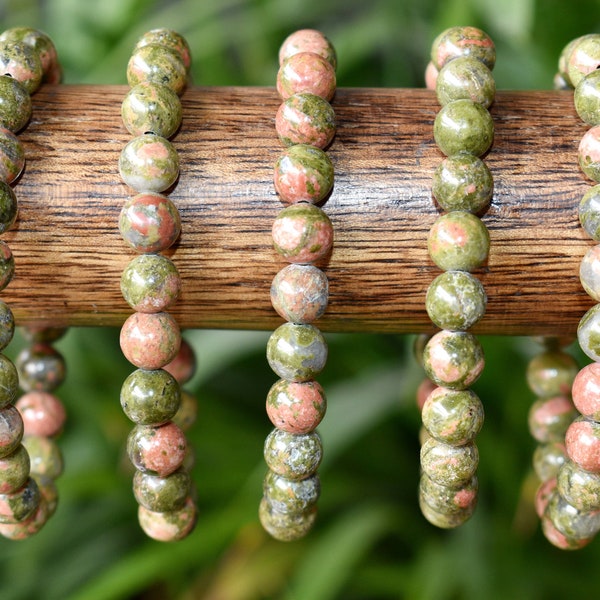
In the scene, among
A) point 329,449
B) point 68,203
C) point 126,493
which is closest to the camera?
point 68,203

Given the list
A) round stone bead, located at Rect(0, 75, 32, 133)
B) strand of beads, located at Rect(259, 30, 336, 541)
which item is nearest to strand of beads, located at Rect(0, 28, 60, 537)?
round stone bead, located at Rect(0, 75, 32, 133)

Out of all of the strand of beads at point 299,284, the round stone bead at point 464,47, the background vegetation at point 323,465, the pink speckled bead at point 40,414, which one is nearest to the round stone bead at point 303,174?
the strand of beads at point 299,284

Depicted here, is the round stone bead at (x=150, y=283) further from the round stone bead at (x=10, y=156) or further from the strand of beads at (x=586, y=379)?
the strand of beads at (x=586, y=379)

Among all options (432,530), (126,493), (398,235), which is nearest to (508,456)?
(432,530)

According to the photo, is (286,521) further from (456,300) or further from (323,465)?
(323,465)

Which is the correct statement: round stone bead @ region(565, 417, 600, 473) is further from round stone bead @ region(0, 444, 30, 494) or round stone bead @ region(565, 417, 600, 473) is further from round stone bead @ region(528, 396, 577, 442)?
round stone bead @ region(0, 444, 30, 494)

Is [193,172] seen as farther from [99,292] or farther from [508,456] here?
[508,456]
